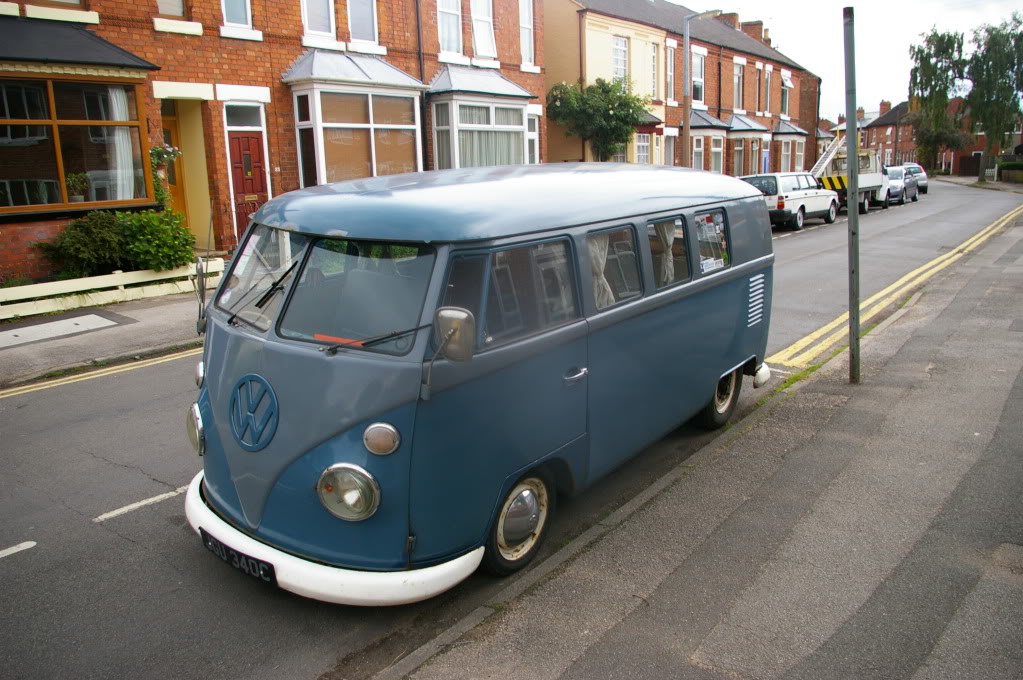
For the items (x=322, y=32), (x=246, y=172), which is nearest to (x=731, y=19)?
(x=322, y=32)

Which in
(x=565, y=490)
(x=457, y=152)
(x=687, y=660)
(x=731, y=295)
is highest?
(x=457, y=152)

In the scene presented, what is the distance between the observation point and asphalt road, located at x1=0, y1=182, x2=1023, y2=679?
3.69 m

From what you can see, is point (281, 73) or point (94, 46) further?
point (281, 73)

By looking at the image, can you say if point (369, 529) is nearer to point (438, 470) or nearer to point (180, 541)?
point (438, 470)

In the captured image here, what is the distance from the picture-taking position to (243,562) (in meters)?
3.83

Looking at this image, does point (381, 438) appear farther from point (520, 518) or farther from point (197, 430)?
point (197, 430)

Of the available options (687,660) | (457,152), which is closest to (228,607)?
(687,660)

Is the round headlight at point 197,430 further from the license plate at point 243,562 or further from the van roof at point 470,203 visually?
the van roof at point 470,203

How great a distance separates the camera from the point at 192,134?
1656 cm

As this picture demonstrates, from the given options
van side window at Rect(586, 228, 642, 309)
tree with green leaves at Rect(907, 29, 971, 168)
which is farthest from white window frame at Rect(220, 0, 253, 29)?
tree with green leaves at Rect(907, 29, 971, 168)

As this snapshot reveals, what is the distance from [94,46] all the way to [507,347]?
1324 cm

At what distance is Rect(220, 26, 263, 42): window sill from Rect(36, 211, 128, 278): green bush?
5128mm

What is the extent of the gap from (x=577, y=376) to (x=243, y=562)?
79.1 inches

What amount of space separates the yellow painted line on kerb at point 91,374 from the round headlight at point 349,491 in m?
6.42
